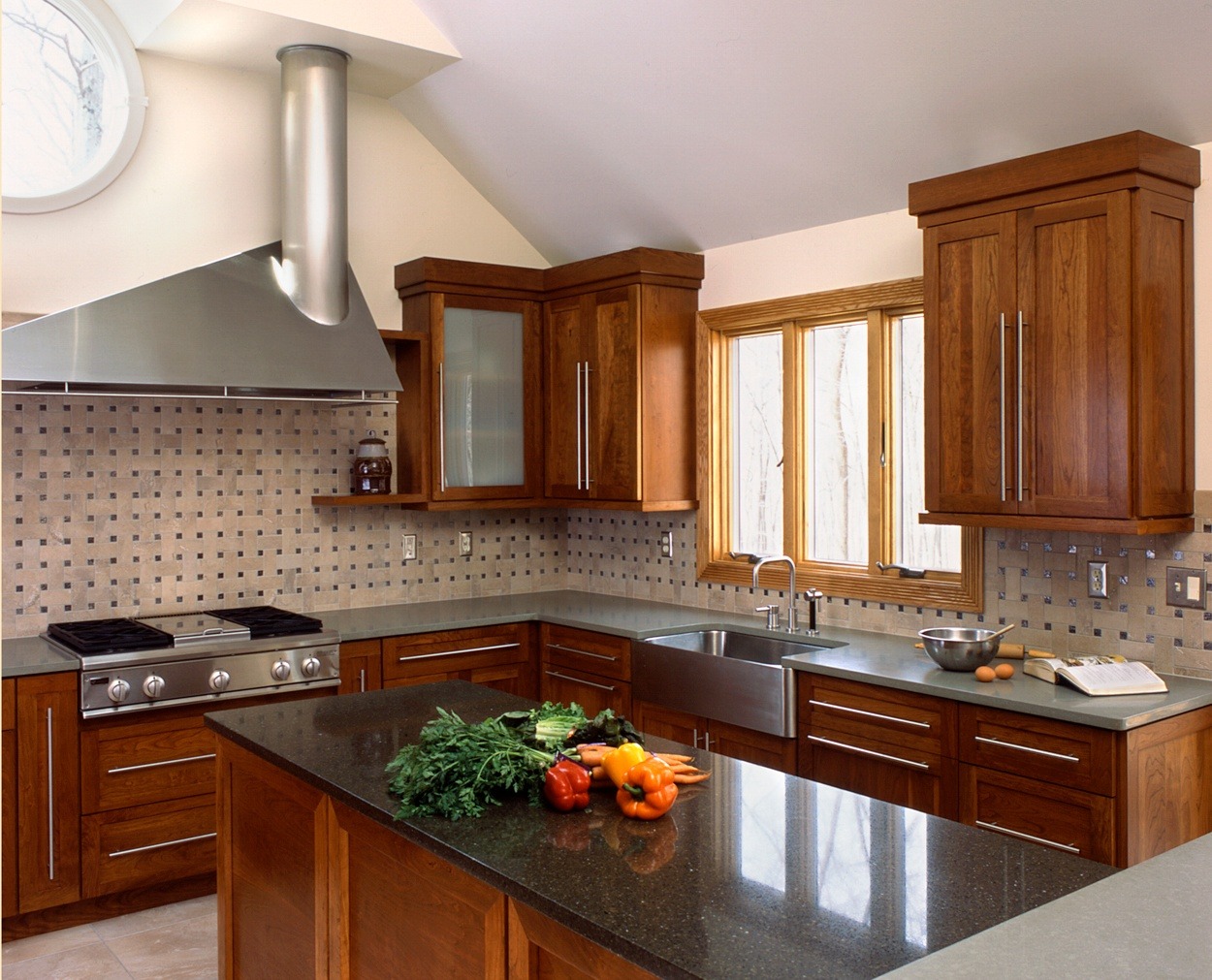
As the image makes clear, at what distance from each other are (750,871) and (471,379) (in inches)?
136

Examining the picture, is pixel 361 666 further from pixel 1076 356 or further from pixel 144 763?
pixel 1076 356

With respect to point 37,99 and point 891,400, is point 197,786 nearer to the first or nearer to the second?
point 37,99

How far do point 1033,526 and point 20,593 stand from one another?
3.55 m

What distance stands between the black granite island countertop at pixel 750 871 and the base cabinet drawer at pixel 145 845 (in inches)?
69.0

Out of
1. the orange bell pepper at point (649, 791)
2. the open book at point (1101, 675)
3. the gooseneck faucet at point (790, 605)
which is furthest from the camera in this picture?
the gooseneck faucet at point (790, 605)

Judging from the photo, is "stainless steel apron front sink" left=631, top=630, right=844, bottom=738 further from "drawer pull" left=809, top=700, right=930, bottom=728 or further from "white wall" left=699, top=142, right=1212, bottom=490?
"white wall" left=699, top=142, right=1212, bottom=490

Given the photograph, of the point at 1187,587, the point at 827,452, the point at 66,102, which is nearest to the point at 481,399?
the point at 827,452

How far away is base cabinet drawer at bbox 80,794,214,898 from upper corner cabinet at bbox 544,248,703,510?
6.73 ft

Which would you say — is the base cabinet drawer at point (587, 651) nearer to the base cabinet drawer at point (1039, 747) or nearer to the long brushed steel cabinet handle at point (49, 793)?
the base cabinet drawer at point (1039, 747)

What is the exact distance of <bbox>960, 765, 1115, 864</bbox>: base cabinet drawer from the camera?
2760 mm

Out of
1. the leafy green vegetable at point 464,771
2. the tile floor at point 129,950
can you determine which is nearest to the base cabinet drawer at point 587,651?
the tile floor at point 129,950

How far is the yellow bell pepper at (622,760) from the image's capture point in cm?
202

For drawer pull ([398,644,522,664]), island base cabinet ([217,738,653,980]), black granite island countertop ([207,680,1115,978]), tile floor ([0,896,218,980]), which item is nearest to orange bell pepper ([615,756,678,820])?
black granite island countertop ([207,680,1115,978])

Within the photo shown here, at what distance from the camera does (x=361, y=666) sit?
425 cm
